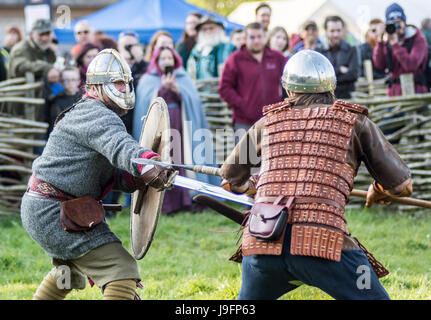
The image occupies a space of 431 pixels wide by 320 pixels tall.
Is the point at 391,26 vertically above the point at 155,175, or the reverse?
the point at 391,26

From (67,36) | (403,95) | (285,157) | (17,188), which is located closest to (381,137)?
(285,157)

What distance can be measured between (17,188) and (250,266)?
5.44 meters

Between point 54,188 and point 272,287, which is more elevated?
point 54,188

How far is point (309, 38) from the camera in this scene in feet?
30.3

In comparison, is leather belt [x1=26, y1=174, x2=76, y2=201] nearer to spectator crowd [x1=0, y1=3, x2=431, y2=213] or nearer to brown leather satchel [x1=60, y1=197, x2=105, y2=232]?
brown leather satchel [x1=60, y1=197, x2=105, y2=232]

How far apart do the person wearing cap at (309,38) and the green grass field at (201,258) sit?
6.98 feet

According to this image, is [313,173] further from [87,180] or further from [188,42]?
[188,42]

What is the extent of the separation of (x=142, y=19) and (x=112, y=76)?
11168 mm

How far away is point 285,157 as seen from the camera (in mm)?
3791

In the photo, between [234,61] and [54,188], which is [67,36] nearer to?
[234,61]

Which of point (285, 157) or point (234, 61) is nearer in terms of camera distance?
point (285, 157)

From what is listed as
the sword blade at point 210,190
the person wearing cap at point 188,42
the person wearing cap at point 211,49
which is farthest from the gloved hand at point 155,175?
the person wearing cap at point 188,42

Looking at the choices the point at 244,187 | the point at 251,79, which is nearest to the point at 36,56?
the point at 251,79
